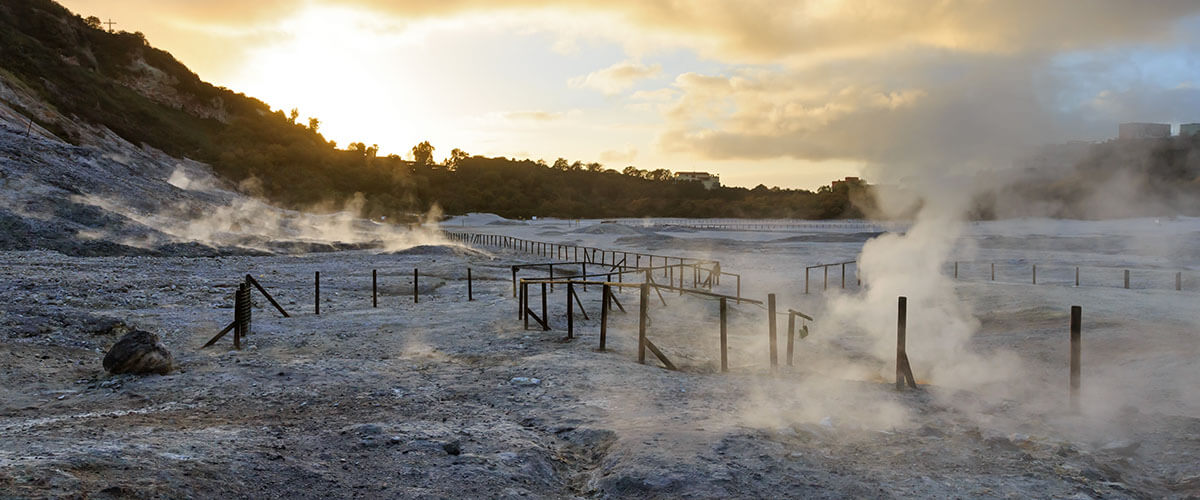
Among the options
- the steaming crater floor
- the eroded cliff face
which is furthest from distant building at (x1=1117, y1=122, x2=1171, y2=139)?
the eroded cliff face

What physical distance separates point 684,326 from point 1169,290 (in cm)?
1833

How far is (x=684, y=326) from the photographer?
16.8 metres

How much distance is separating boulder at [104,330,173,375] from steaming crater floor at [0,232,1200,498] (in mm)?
200

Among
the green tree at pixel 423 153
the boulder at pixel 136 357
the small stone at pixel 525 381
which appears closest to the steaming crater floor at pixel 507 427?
the small stone at pixel 525 381

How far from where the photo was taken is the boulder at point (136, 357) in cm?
955

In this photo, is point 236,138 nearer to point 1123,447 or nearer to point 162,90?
point 162,90

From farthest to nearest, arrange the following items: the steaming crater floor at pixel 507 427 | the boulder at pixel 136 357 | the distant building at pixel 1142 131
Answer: the distant building at pixel 1142 131 < the boulder at pixel 136 357 < the steaming crater floor at pixel 507 427

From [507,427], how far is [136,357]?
18.9 ft

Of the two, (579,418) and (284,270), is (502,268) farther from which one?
(579,418)

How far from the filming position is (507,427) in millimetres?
7812

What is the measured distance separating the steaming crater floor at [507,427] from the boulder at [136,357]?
0.20m

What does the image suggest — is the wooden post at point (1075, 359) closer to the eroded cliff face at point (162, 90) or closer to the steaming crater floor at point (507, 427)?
the steaming crater floor at point (507, 427)

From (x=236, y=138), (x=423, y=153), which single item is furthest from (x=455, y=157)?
(x=236, y=138)

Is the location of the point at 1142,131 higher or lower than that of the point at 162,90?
lower
